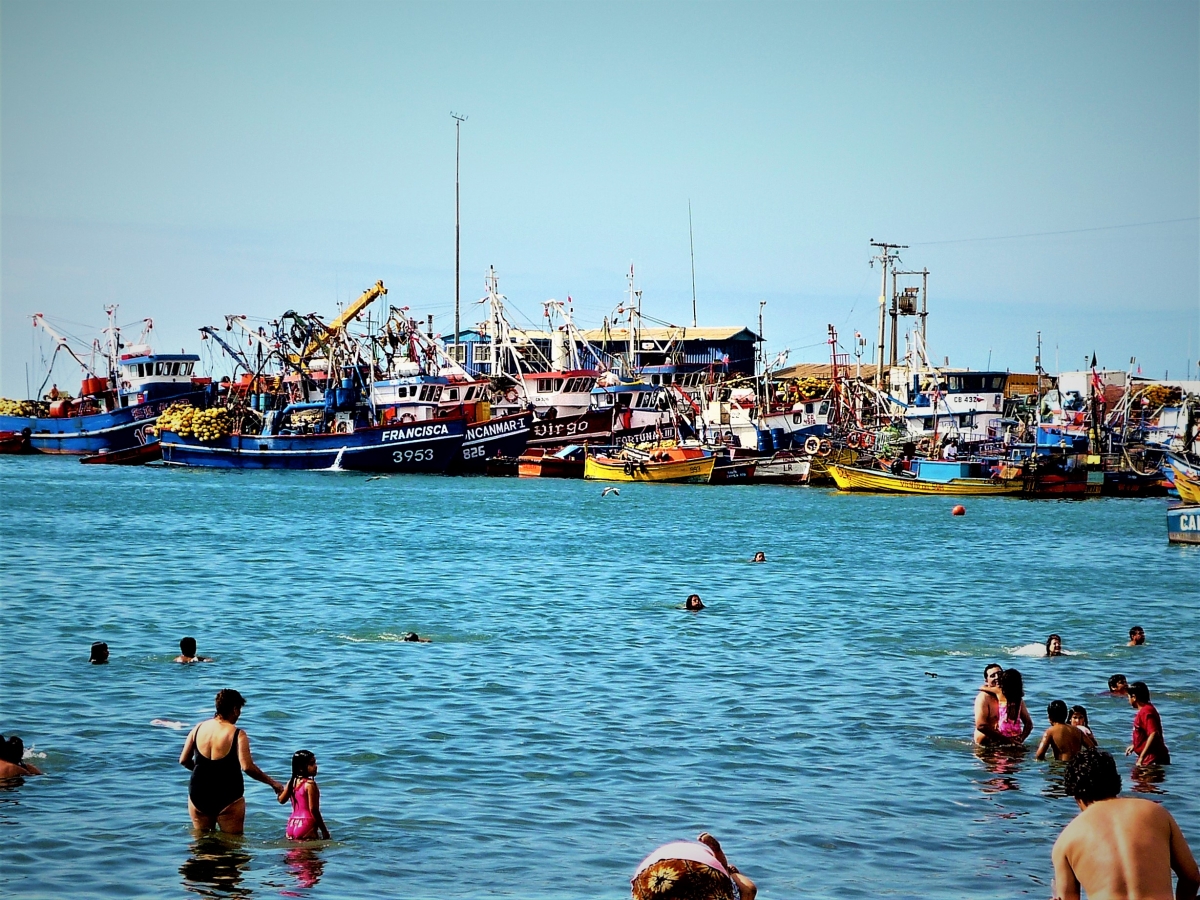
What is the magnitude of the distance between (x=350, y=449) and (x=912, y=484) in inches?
1393

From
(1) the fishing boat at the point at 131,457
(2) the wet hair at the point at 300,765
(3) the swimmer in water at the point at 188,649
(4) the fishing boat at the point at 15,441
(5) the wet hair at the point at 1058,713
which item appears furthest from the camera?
(4) the fishing boat at the point at 15,441

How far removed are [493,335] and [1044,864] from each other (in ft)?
296

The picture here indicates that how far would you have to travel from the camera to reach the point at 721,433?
88.6m

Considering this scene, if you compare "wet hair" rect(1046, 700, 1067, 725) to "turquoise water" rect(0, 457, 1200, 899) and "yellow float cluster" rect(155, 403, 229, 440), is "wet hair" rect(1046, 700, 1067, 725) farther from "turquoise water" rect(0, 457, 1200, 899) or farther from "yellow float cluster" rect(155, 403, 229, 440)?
"yellow float cluster" rect(155, 403, 229, 440)

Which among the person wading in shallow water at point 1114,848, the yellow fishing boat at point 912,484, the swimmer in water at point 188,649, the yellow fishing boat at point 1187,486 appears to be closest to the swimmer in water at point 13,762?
the swimmer in water at point 188,649

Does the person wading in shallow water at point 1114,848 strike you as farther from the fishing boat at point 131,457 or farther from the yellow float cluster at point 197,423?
the fishing boat at point 131,457

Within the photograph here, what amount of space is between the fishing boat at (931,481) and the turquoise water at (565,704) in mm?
23267

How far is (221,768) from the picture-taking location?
12773 mm

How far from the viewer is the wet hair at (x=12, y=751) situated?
49.3 ft

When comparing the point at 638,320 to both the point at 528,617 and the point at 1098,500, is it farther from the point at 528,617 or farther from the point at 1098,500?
the point at 528,617

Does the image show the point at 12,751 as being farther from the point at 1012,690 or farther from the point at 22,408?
the point at 22,408

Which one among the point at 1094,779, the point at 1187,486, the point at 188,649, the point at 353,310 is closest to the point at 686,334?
the point at 353,310

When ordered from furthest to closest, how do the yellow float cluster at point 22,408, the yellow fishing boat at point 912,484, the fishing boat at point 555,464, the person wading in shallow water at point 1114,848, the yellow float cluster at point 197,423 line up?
the yellow float cluster at point 22,408
the yellow float cluster at point 197,423
the fishing boat at point 555,464
the yellow fishing boat at point 912,484
the person wading in shallow water at point 1114,848

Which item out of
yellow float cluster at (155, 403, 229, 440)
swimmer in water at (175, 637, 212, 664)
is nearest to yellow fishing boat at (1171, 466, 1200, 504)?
swimmer in water at (175, 637, 212, 664)
